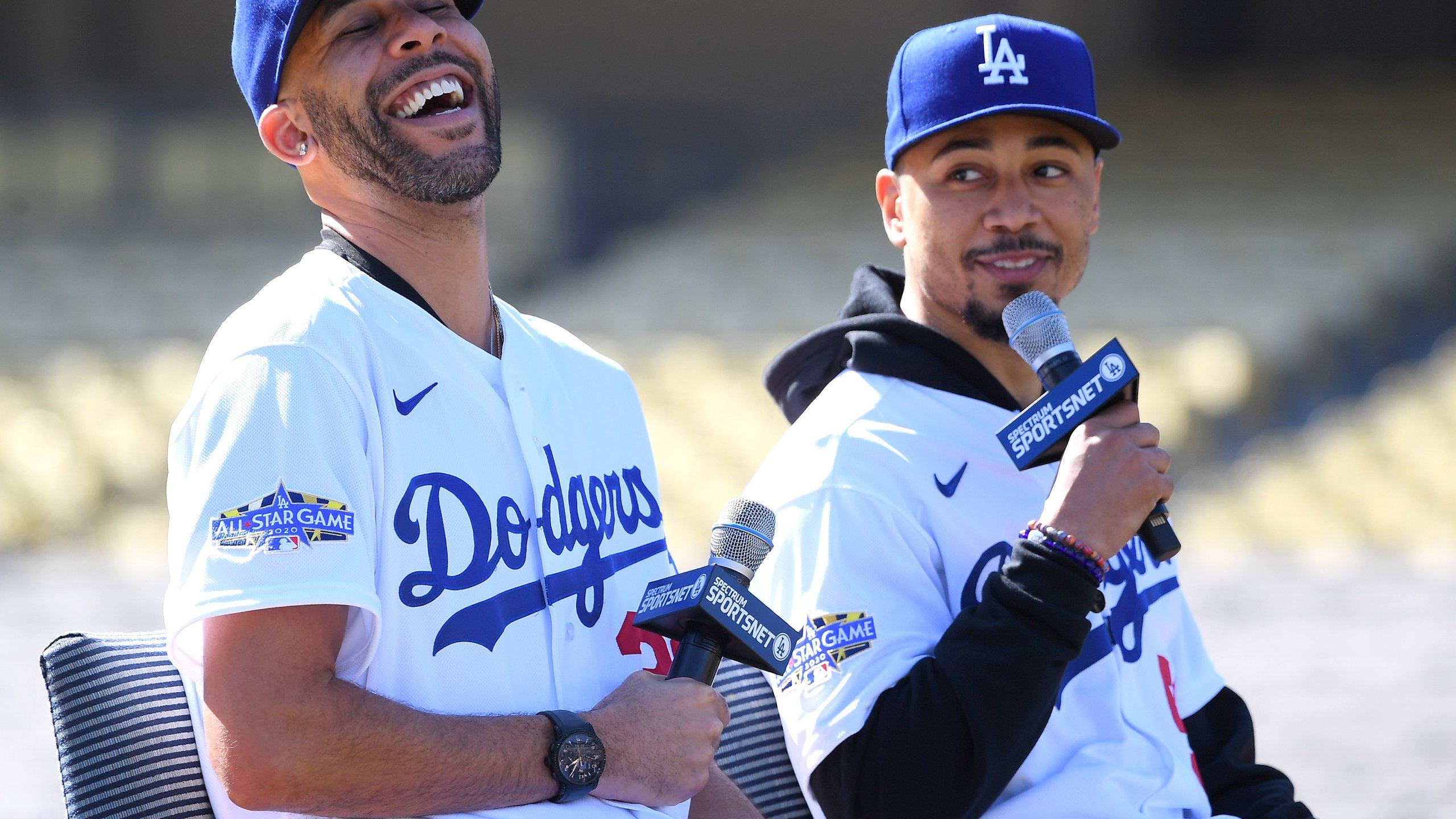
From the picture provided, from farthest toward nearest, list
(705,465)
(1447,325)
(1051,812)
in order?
1. (1447,325)
2. (705,465)
3. (1051,812)

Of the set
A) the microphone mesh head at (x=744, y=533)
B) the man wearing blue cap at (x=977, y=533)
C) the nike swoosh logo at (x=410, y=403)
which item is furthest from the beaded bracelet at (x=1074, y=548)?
the nike swoosh logo at (x=410, y=403)

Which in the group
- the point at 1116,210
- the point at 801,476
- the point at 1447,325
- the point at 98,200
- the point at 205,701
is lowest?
the point at 205,701

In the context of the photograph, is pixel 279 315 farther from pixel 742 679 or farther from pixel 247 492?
pixel 742 679

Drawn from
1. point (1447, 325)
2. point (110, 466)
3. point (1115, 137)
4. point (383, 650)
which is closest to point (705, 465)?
point (110, 466)

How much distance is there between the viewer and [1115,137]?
8.23ft

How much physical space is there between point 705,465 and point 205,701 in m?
7.31

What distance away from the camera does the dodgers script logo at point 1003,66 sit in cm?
235

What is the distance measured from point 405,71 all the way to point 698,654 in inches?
31.8

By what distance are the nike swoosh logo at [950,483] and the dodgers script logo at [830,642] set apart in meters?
0.24

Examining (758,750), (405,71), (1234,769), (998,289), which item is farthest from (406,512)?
(1234,769)

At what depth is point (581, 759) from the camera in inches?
65.8

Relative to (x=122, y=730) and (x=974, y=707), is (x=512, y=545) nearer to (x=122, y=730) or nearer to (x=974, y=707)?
(x=122, y=730)

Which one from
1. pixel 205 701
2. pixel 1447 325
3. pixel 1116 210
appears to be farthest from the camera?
pixel 1116 210

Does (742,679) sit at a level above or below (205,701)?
above
